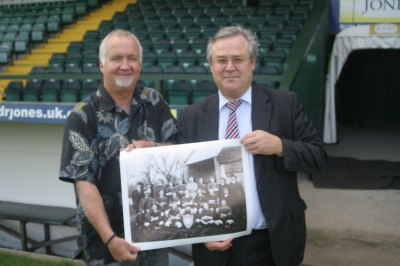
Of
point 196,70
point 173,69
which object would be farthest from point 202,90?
point 173,69

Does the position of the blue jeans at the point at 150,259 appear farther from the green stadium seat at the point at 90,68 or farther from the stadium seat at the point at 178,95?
the green stadium seat at the point at 90,68

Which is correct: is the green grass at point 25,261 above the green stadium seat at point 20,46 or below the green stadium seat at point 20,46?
below

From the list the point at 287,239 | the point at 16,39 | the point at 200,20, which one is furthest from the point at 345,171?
the point at 16,39

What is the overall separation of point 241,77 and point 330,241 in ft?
9.09

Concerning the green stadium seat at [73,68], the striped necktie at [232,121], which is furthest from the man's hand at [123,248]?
the green stadium seat at [73,68]

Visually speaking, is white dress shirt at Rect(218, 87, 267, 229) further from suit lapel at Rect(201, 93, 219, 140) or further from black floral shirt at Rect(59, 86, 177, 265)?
black floral shirt at Rect(59, 86, 177, 265)

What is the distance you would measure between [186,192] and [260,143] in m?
0.39

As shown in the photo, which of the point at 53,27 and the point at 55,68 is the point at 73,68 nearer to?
the point at 55,68

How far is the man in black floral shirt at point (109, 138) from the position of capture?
1896mm

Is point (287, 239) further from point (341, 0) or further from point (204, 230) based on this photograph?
point (341, 0)

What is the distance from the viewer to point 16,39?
10820 mm

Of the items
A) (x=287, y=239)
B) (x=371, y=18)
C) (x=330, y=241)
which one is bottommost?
(x=330, y=241)

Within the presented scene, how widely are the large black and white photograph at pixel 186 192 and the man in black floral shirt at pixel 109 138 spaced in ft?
0.32

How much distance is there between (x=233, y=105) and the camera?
1.93 meters
